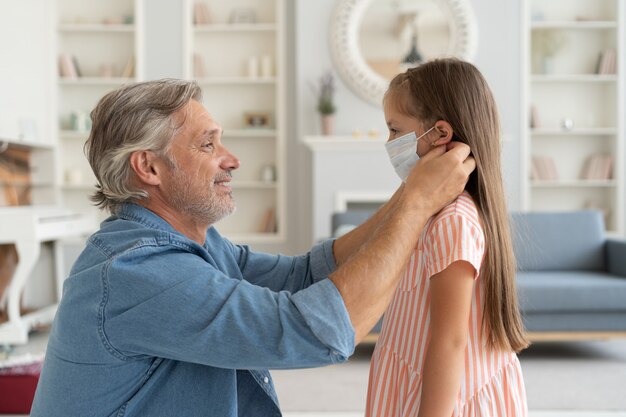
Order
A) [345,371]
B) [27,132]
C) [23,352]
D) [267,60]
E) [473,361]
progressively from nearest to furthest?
[473,361]
[345,371]
[23,352]
[27,132]
[267,60]

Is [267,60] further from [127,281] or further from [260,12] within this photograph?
[127,281]

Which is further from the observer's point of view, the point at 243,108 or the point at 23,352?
the point at 243,108

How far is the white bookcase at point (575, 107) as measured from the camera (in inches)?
243

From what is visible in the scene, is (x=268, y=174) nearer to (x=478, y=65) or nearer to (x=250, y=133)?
(x=250, y=133)

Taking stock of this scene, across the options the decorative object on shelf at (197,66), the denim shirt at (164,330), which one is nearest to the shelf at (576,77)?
the decorative object on shelf at (197,66)

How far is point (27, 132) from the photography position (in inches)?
213

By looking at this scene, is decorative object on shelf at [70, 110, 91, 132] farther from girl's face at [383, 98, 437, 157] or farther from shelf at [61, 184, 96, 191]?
girl's face at [383, 98, 437, 157]

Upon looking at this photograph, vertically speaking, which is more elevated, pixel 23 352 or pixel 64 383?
pixel 64 383

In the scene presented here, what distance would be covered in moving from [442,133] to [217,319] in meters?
0.59

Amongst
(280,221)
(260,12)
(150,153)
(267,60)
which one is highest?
(260,12)

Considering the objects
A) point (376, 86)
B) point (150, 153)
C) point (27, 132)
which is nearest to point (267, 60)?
point (376, 86)

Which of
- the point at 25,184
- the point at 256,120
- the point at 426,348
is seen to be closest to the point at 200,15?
the point at 256,120

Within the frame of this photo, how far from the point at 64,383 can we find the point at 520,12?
566cm

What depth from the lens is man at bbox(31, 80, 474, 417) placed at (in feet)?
3.59
